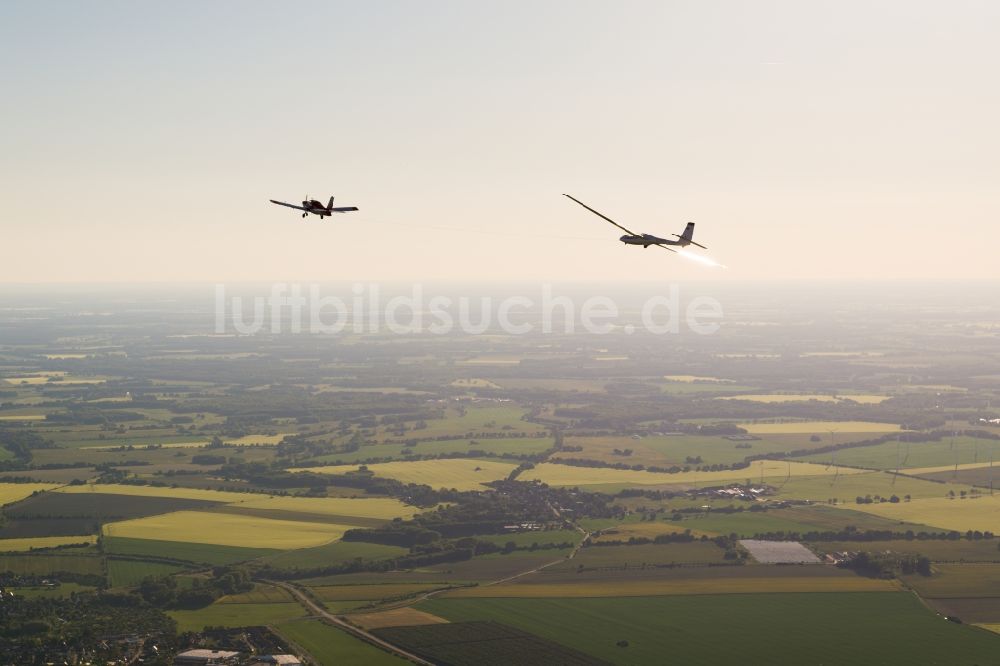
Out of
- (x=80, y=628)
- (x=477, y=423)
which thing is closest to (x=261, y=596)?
(x=80, y=628)

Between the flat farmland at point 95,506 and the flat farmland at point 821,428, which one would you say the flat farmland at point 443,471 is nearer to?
the flat farmland at point 95,506

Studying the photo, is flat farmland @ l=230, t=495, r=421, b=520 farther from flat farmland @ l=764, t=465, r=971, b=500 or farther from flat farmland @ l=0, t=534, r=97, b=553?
flat farmland @ l=764, t=465, r=971, b=500

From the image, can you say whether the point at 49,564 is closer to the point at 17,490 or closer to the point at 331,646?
the point at 331,646

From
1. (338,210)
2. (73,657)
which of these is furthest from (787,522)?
(338,210)

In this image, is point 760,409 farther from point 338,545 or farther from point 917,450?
point 338,545

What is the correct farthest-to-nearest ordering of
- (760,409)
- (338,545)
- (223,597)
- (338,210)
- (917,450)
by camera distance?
(760,409) < (917,450) < (338,545) < (223,597) < (338,210)

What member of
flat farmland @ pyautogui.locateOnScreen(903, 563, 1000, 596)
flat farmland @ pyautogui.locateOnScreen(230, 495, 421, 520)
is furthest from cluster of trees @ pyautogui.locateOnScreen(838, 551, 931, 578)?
flat farmland @ pyautogui.locateOnScreen(230, 495, 421, 520)
